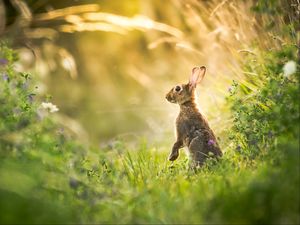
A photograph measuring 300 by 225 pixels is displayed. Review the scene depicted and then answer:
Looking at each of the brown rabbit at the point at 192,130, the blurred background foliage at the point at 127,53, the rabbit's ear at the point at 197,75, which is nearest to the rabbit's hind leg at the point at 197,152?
the brown rabbit at the point at 192,130

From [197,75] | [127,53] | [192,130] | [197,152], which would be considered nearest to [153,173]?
[197,152]

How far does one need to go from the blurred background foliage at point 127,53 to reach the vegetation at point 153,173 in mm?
1444

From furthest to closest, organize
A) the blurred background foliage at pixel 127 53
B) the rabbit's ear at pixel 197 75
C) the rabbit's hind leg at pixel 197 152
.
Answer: the blurred background foliage at pixel 127 53
the rabbit's ear at pixel 197 75
the rabbit's hind leg at pixel 197 152

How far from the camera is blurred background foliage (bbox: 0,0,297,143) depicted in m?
7.95

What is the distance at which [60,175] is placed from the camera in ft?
15.9

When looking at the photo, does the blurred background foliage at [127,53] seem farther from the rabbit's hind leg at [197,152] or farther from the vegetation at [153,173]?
the vegetation at [153,173]

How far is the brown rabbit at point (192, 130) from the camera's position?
6141 millimetres

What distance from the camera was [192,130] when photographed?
6379 mm

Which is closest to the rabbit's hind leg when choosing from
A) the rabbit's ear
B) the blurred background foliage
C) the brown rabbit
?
the brown rabbit

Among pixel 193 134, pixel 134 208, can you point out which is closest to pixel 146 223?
pixel 134 208

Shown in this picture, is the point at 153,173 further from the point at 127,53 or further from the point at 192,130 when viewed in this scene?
the point at 127,53

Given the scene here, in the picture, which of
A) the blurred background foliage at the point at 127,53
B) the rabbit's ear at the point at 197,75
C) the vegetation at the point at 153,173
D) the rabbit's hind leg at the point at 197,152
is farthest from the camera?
the blurred background foliage at the point at 127,53

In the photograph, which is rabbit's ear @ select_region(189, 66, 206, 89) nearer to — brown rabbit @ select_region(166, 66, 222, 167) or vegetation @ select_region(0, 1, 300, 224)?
brown rabbit @ select_region(166, 66, 222, 167)

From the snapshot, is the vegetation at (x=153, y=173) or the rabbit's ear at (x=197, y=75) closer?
the vegetation at (x=153, y=173)
